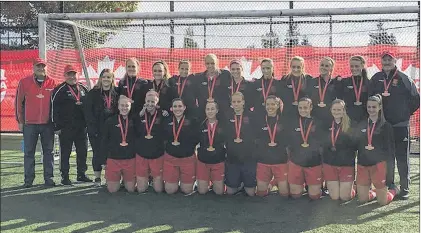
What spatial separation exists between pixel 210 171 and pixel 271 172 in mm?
703

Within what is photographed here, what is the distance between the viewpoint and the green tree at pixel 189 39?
827 centimetres

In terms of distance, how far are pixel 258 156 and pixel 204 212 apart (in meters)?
1.02

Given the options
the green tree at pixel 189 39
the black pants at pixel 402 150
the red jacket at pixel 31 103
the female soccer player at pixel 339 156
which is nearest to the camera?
the female soccer player at pixel 339 156

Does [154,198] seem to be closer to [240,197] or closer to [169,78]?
[240,197]

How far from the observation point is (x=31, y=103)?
5.65 meters

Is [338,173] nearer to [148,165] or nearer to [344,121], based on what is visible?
[344,121]

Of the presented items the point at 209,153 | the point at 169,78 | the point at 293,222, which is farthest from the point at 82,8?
the point at 293,222

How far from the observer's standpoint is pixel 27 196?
515 cm

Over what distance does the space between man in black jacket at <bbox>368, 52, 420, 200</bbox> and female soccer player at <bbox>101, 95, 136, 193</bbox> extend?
282 centimetres

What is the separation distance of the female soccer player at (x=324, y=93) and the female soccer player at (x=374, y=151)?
460 millimetres

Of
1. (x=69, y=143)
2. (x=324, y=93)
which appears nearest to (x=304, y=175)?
(x=324, y=93)

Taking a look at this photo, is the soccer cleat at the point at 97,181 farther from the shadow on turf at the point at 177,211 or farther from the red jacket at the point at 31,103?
the red jacket at the point at 31,103

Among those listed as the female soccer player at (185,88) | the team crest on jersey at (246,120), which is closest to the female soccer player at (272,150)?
the team crest on jersey at (246,120)

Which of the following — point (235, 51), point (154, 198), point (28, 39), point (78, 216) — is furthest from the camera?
point (28, 39)
